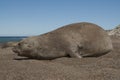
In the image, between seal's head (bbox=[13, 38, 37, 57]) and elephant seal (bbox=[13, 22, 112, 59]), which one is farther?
seal's head (bbox=[13, 38, 37, 57])

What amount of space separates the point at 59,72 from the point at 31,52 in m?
3.45

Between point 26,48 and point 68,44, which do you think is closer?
point 68,44

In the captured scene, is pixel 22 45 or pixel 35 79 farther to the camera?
pixel 22 45

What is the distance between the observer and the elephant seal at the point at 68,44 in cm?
849

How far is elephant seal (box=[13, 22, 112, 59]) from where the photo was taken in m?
8.49

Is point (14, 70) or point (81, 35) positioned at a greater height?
point (81, 35)

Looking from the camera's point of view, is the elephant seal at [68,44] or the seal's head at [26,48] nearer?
the elephant seal at [68,44]

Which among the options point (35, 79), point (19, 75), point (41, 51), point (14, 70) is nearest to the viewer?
point (35, 79)

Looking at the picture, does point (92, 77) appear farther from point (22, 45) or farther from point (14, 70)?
point (22, 45)

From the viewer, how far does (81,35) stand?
8.84 meters

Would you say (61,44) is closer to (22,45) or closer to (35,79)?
(22,45)

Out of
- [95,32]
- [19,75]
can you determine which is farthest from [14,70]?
→ [95,32]

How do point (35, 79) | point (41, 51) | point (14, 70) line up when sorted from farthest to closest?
point (41, 51)
point (14, 70)
point (35, 79)

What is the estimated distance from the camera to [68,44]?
336 inches
